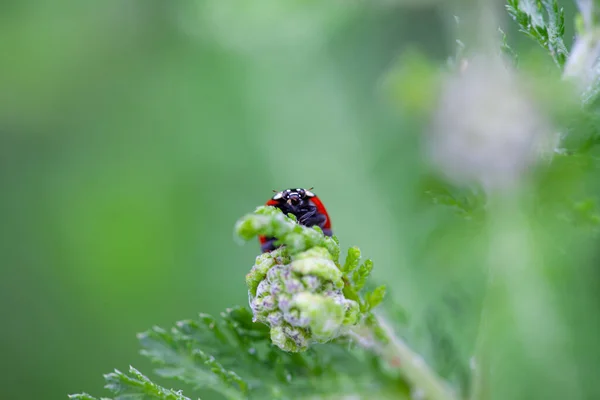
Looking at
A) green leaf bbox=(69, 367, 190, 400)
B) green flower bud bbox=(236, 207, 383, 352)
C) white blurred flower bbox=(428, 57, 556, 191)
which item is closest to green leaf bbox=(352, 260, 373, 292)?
green flower bud bbox=(236, 207, 383, 352)

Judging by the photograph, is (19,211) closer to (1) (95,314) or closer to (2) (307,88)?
(1) (95,314)

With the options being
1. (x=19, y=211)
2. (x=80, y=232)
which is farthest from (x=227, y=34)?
(x=19, y=211)

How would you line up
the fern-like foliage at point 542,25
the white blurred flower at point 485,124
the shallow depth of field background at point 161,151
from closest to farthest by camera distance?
the white blurred flower at point 485,124 → the fern-like foliage at point 542,25 → the shallow depth of field background at point 161,151

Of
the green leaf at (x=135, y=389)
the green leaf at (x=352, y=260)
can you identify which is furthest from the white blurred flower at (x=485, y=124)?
the green leaf at (x=135, y=389)

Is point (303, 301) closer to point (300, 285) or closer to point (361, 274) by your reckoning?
point (300, 285)

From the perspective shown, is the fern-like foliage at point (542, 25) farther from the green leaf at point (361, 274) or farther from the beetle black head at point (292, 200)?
the beetle black head at point (292, 200)

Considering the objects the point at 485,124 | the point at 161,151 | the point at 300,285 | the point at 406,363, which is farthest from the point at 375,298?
the point at 161,151

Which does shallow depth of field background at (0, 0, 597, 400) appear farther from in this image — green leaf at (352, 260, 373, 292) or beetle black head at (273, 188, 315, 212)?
green leaf at (352, 260, 373, 292)
